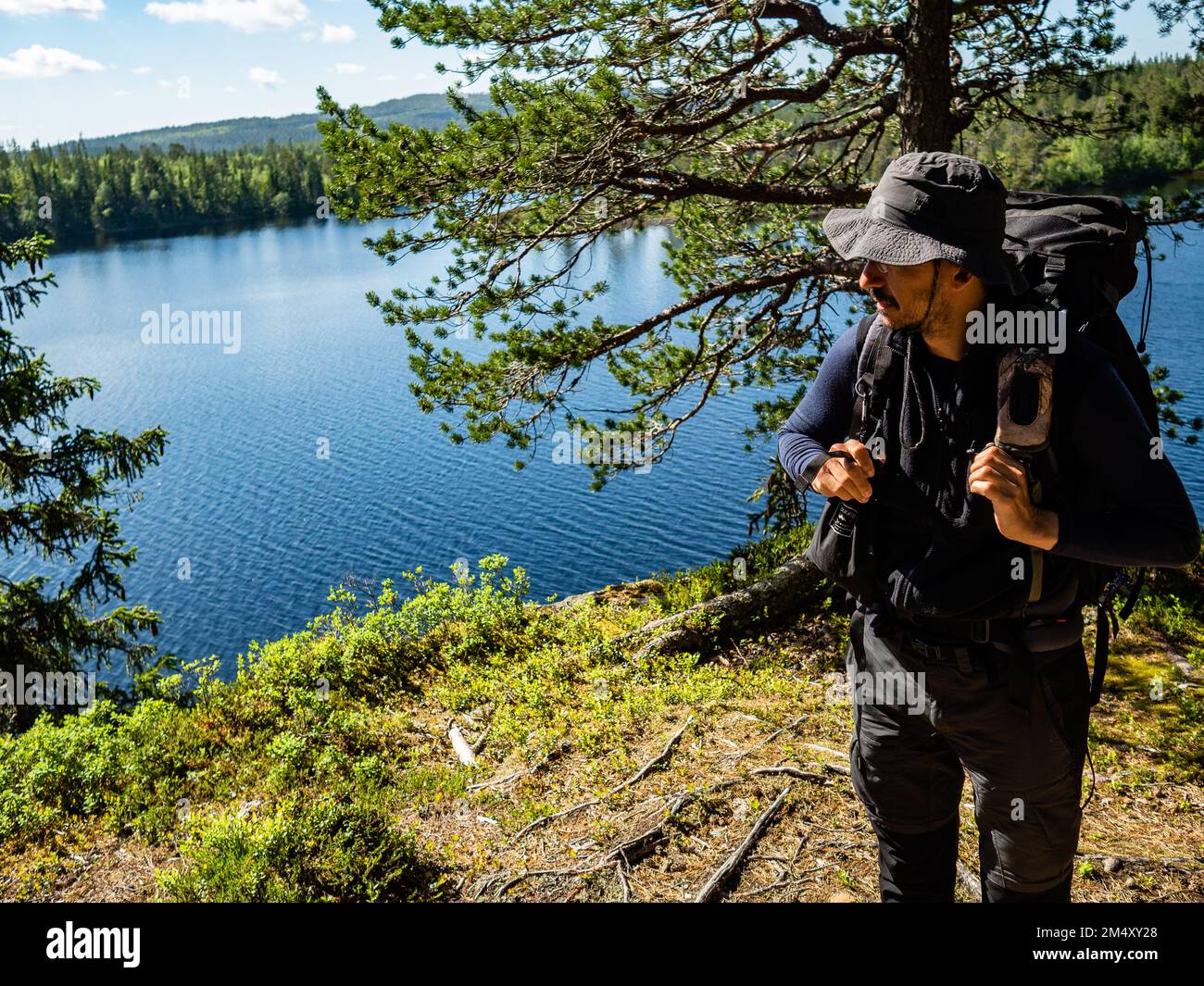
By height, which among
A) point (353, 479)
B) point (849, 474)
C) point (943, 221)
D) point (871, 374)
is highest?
point (943, 221)

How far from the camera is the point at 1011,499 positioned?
2.16 meters

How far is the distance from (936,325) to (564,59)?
6.17 meters

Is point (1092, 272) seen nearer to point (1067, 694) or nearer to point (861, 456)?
point (861, 456)

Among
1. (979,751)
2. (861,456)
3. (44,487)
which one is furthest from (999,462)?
(44,487)

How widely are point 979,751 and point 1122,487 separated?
780 millimetres

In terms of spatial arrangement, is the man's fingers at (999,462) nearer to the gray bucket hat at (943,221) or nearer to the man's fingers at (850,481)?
the man's fingers at (850,481)

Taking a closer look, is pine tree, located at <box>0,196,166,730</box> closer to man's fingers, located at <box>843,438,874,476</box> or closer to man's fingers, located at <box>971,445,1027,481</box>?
man's fingers, located at <box>843,438,874,476</box>

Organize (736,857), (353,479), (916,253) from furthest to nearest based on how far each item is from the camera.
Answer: (353,479)
(736,857)
(916,253)

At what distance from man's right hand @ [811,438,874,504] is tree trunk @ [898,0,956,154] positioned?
5.90 m

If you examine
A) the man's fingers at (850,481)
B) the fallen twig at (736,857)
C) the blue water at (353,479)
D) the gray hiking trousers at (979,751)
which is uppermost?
the man's fingers at (850,481)

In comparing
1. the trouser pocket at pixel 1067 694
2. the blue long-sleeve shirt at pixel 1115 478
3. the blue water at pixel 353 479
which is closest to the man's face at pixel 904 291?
the blue long-sleeve shirt at pixel 1115 478

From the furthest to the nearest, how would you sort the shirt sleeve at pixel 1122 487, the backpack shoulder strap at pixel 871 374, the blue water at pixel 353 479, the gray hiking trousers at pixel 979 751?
the blue water at pixel 353 479
the backpack shoulder strap at pixel 871 374
the gray hiking trousers at pixel 979 751
the shirt sleeve at pixel 1122 487

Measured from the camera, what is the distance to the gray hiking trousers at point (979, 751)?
7.82 feet
